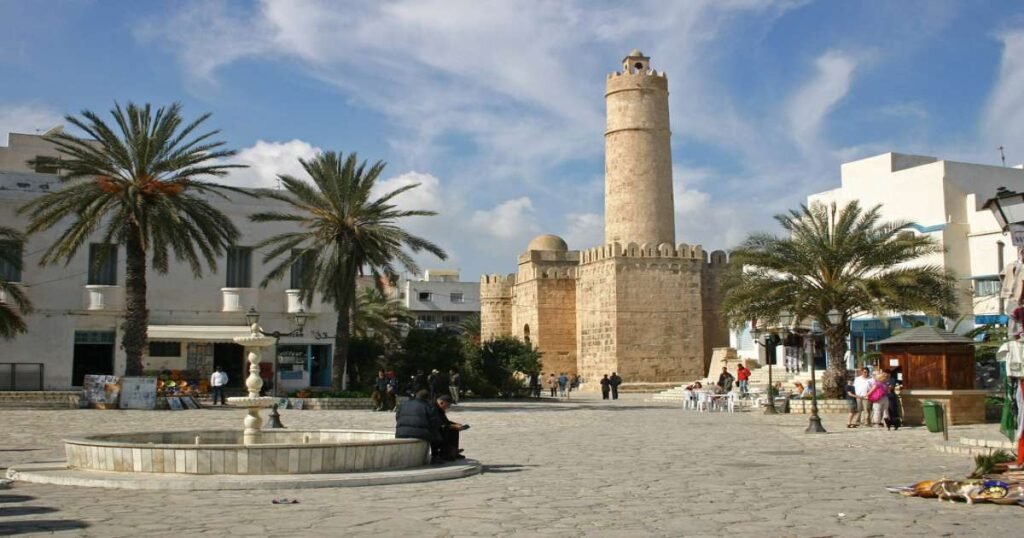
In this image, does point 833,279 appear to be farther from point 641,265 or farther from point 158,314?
point 158,314

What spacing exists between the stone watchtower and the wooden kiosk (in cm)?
2199

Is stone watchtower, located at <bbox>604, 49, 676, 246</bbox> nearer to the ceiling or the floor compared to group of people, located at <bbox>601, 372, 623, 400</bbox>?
nearer to the ceiling

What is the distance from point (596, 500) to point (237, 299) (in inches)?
893

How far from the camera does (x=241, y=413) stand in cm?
2223

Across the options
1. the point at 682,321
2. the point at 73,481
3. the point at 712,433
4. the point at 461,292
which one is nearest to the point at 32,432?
the point at 73,481

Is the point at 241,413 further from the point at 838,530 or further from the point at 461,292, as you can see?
the point at 461,292

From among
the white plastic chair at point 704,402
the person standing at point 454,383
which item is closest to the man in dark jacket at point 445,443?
the person standing at point 454,383

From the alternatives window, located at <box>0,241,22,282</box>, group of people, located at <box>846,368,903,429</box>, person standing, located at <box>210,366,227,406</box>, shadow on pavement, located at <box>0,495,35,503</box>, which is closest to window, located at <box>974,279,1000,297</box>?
group of people, located at <box>846,368,903,429</box>

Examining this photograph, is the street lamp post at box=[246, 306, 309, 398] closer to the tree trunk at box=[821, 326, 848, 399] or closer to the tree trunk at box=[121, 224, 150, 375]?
the tree trunk at box=[121, 224, 150, 375]

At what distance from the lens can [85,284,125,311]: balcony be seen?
27.9 m

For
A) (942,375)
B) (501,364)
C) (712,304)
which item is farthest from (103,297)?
(712,304)

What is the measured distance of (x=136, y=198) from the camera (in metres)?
22.6

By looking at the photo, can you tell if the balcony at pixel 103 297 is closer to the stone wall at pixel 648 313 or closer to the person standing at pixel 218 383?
the person standing at pixel 218 383

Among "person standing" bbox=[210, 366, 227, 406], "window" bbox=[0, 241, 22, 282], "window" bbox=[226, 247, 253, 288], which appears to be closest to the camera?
"window" bbox=[0, 241, 22, 282]
